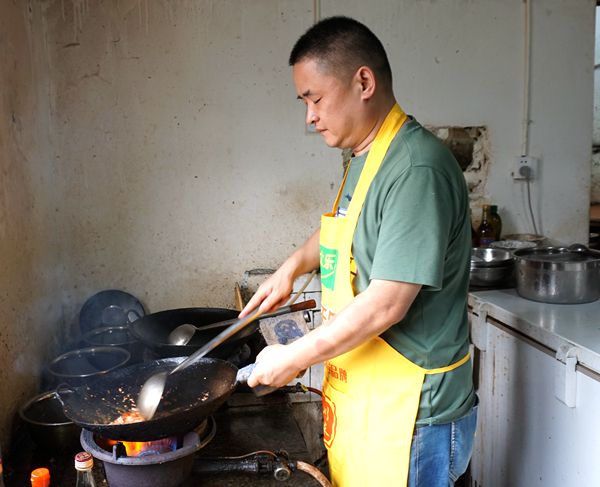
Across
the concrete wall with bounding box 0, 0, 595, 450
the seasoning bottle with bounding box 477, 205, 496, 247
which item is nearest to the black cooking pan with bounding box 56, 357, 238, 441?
the concrete wall with bounding box 0, 0, 595, 450

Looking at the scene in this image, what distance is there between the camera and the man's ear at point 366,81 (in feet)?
3.67

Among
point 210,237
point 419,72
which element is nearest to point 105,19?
point 210,237

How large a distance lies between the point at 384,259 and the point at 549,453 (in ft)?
3.84

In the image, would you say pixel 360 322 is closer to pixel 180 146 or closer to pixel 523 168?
pixel 180 146

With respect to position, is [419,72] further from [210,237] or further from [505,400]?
[505,400]

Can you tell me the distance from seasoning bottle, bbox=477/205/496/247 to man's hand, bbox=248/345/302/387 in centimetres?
180

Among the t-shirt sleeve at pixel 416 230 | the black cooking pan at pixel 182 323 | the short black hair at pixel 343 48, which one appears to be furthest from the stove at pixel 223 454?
the short black hair at pixel 343 48

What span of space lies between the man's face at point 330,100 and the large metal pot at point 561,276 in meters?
1.11

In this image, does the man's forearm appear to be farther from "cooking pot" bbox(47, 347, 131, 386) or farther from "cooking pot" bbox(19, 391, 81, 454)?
"cooking pot" bbox(47, 347, 131, 386)

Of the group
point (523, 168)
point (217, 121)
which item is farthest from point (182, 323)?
point (523, 168)

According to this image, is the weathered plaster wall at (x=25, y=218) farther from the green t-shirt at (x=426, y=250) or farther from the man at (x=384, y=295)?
the green t-shirt at (x=426, y=250)

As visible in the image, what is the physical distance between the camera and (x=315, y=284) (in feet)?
Answer: 7.58

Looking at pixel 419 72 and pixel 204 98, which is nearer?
pixel 204 98

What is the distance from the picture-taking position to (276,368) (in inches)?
41.4
